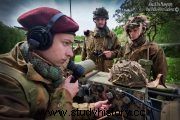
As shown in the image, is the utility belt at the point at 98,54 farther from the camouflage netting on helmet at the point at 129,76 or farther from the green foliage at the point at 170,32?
the camouflage netting on helmet at the point at 129,76

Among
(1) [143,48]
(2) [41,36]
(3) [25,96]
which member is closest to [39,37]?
(2) [41,36]

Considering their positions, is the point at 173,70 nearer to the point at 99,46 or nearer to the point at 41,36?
the point at 99,46

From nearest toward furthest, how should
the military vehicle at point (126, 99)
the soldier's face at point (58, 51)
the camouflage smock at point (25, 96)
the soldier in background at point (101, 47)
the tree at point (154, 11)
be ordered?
the camouflage smock at point (25, 96), the soldier's face at point (58, 51), the military vehicle at point (126, 99), the tree at point (154, 11), the soldier in background at point (101, 47)

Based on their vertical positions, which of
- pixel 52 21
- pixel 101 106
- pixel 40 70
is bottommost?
pixel 101 106

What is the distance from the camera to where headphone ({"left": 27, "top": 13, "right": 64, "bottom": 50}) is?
593 millimetres

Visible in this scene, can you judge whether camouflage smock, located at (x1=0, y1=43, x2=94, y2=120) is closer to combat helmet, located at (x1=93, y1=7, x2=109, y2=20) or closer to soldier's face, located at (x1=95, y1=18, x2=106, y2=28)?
combat helmet, located at (x1=93, y1=7, x2=109, y2=20)

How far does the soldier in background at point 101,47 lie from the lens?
1469 mm

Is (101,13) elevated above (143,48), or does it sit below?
above

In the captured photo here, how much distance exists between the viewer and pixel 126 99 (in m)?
0.74

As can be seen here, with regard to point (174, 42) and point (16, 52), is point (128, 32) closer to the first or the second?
point (174, 42)

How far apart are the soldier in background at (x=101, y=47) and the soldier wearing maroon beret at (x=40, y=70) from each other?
0.80m

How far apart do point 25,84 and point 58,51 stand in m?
0.11

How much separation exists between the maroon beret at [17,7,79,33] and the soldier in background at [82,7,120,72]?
2.59 feet

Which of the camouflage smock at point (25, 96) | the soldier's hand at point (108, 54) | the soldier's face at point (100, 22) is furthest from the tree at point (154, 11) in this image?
the camouflage smock at point (25, 96)
